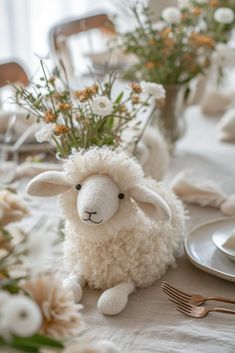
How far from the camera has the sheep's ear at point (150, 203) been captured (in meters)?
0.94

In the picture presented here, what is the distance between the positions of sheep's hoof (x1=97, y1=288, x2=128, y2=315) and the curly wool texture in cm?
5

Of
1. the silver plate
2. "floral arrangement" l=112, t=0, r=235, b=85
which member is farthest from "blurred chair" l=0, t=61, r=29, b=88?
the silver plate

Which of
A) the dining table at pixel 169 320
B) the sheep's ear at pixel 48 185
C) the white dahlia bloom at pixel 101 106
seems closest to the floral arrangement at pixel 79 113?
the white dahlia bloom at pixel 101 106

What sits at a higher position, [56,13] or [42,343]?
[42,343]

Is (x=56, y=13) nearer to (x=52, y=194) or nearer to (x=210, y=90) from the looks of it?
(x=210, y=90)

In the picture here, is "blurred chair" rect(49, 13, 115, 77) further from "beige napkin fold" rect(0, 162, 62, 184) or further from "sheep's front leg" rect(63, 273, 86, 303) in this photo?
"sheep's front leg" rect(63, 273, 86, 303)

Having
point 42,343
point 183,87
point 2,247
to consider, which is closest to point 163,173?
point 183,87

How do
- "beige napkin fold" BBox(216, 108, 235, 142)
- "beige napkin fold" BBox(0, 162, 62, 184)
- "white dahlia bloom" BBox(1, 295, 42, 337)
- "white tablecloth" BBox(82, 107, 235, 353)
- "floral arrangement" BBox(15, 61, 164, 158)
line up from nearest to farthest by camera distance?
"white dahlia bloom" BBox(1, 295, 42, 337) < "white tablecloth" BBox(82, 107, 235, 353) < "floral arrangement" BBox(15, 61, 164, 158) < "beige napkin fold" BBox(0, 162, 62, 184) < "beige napkin fold" BBox(216, 108, 235, 142)

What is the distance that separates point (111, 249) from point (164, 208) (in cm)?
12

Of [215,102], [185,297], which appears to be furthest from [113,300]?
[215,102]

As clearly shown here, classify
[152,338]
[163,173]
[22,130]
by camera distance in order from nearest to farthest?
[152,338] < [163,173] < [22,130]

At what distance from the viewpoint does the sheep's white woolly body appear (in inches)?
38.8

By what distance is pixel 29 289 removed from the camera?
0.66m

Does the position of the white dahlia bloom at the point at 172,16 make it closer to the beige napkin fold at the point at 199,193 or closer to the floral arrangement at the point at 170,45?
the floral arrangement at the point at 170,45
